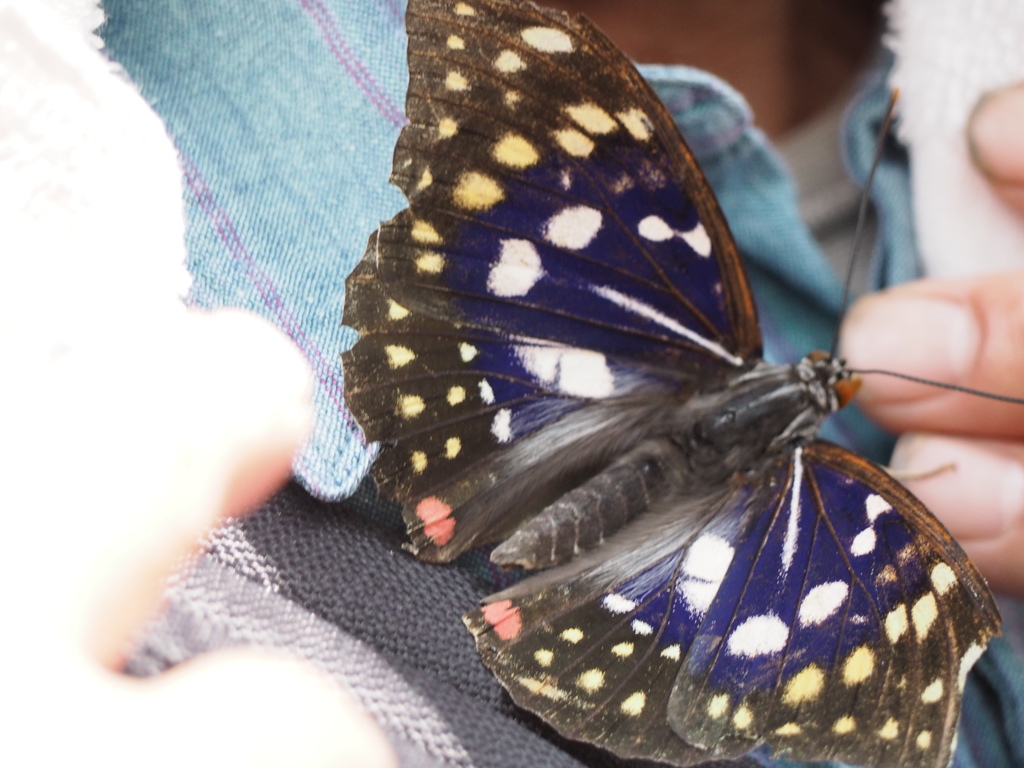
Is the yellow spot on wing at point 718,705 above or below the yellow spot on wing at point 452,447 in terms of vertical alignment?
below

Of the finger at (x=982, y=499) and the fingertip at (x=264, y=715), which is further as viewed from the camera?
the finger at (x=982, y=499)

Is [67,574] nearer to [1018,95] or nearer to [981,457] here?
[981,457]

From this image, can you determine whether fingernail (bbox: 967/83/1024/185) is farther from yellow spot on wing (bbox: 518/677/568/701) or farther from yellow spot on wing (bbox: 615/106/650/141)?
yellow spot on wing (bbox: 518/677/568/701)

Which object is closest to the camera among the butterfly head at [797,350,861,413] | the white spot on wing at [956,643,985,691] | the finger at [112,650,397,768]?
the finger at [112,650,397,768]

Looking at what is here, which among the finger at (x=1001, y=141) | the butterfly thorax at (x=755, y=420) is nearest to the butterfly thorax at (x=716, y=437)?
the butterfly thorax at (x=755, y=420)

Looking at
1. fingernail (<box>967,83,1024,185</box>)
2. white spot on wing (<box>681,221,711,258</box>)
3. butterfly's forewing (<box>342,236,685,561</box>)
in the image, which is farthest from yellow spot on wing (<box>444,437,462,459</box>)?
fingernail (<box>967,83,1024,185</box>)

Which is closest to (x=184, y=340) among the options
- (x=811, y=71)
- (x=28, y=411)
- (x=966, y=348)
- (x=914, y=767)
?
(x=28, y=411)

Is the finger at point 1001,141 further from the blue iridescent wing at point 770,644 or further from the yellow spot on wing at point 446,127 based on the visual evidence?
the yellow spot on wing at point 446,127
